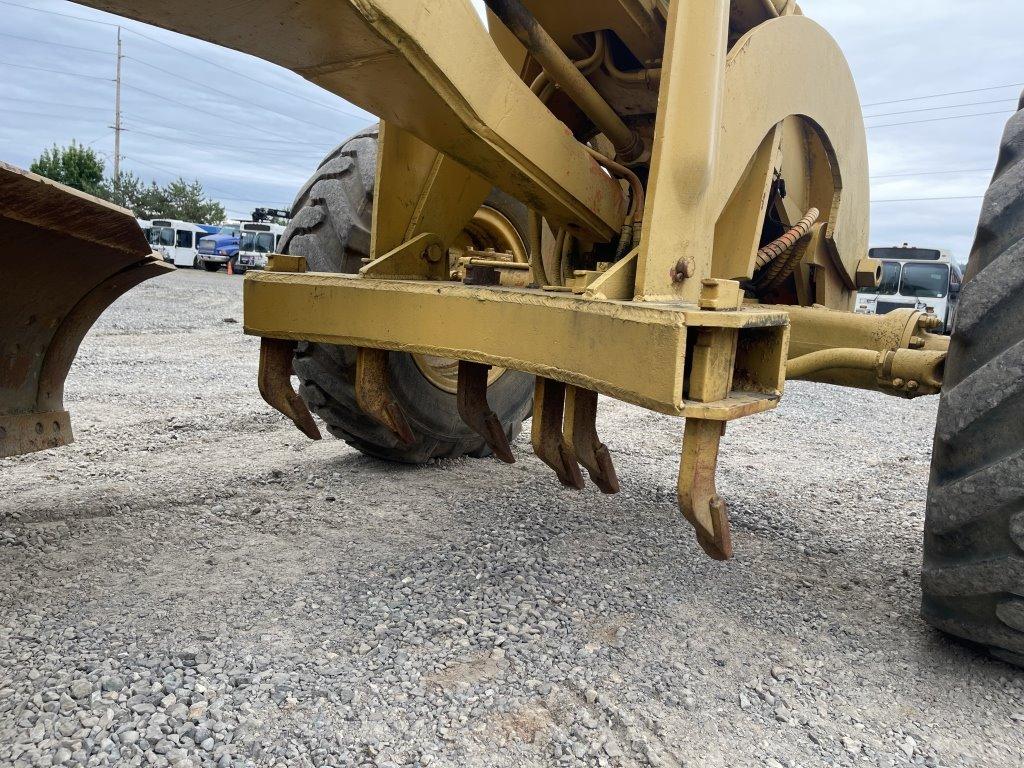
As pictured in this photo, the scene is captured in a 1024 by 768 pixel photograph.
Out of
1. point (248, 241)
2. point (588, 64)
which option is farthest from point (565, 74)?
point (248, 241)

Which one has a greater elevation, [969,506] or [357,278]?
[357,278]

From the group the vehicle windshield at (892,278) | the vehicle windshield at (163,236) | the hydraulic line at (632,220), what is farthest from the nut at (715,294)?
the vehicle windshield at (163,236)

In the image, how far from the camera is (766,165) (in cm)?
261

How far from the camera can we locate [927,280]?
44.5 ft

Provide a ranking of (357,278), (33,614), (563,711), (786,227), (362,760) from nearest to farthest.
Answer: (362,760), (563,711), (33,614), (357,278), (786,227)

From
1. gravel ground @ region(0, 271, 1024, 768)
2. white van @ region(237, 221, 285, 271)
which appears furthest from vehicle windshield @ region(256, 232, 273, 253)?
gravel ground @ region(0, 271, 1024, 768)

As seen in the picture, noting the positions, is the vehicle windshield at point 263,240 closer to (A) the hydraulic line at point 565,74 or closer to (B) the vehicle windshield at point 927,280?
(B) the vehicle windshield at point 927,280

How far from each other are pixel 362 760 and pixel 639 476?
246 cm

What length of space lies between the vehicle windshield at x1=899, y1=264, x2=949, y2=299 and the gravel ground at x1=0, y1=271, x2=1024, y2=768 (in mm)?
11116

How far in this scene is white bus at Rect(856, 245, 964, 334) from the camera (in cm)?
1348

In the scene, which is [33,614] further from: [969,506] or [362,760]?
[969,506]

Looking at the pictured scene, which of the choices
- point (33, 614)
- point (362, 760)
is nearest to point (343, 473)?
point (33, 614)

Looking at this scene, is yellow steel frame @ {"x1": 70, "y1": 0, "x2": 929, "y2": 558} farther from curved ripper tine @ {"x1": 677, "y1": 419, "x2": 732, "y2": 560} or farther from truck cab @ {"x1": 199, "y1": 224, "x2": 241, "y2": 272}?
truck cab @ {"x1": 199, "y1": 224, "x2": 241, "y2": 272}

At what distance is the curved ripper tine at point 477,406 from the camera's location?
274 centimetres
